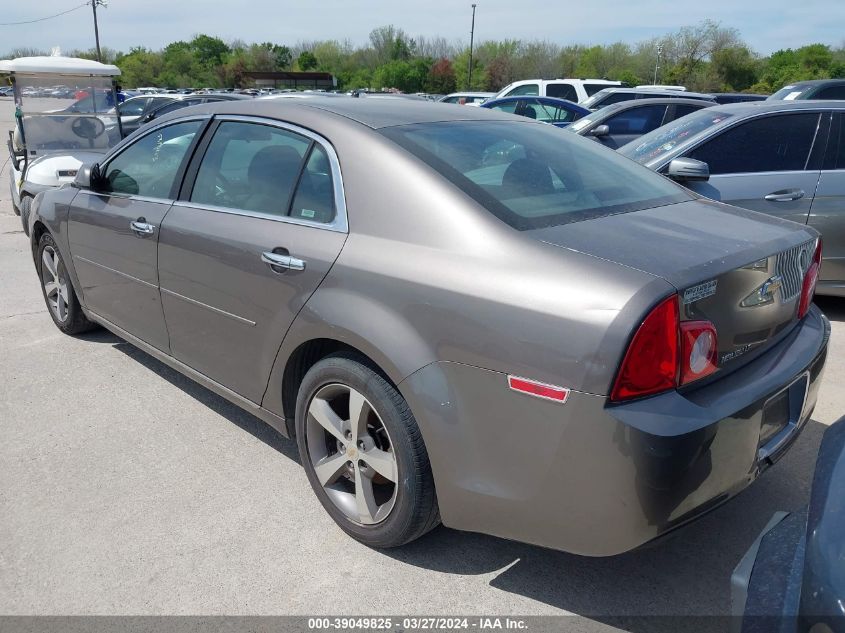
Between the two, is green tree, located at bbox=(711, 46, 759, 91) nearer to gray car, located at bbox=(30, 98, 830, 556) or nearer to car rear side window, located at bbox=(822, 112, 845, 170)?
car rear side window, located at bbox=(822, 112, 845, 170)

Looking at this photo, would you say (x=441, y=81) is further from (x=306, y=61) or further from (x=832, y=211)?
(x=832, y=211)

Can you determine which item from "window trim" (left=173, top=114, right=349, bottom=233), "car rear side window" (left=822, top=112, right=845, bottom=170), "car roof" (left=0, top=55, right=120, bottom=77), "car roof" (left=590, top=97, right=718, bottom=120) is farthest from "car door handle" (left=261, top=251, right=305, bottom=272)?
"car roof" (left=590, top=97, right=718, bottom=120)

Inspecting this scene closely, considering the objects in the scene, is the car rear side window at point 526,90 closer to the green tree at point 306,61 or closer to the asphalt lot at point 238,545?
the asphalt lot at point 238,545

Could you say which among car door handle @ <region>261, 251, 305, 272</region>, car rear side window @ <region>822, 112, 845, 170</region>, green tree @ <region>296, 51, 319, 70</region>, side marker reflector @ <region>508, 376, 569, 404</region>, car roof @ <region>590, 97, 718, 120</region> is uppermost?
green tree @ <region>296, 51, 319, 70</region>

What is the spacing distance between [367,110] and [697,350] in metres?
1.74

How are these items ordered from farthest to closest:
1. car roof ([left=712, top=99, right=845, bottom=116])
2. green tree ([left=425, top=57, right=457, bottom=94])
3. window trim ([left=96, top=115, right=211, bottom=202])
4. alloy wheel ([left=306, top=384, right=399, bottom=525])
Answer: green tree ([left=425, top=57, right=457, bottom=94]) → car roof ([left=712, top=99, right=845, bottom=116]) → window trim ([left=96, top=115, right=211, bottom=202]) → alloy wheel ([left=306, top=384, right=399, bottom=525])

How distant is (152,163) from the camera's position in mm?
3826

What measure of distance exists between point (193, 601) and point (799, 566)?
191 centimetres

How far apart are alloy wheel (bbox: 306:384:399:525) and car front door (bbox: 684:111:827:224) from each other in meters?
3.64

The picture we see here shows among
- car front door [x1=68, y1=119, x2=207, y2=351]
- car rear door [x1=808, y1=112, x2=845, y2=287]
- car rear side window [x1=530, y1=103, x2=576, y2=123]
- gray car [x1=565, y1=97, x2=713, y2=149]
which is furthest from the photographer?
car rear side window [x1=530, y1=103, x2=576, y2=123]

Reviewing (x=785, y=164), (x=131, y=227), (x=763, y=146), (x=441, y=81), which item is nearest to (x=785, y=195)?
(x=785, y=164)

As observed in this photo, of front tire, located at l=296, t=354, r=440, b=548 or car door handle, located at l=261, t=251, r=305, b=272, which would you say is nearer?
front tire, located at l=296, t=354, r=440, b=548

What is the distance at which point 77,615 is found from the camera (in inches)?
94.1

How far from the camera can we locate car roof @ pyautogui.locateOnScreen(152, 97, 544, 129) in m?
2.93
